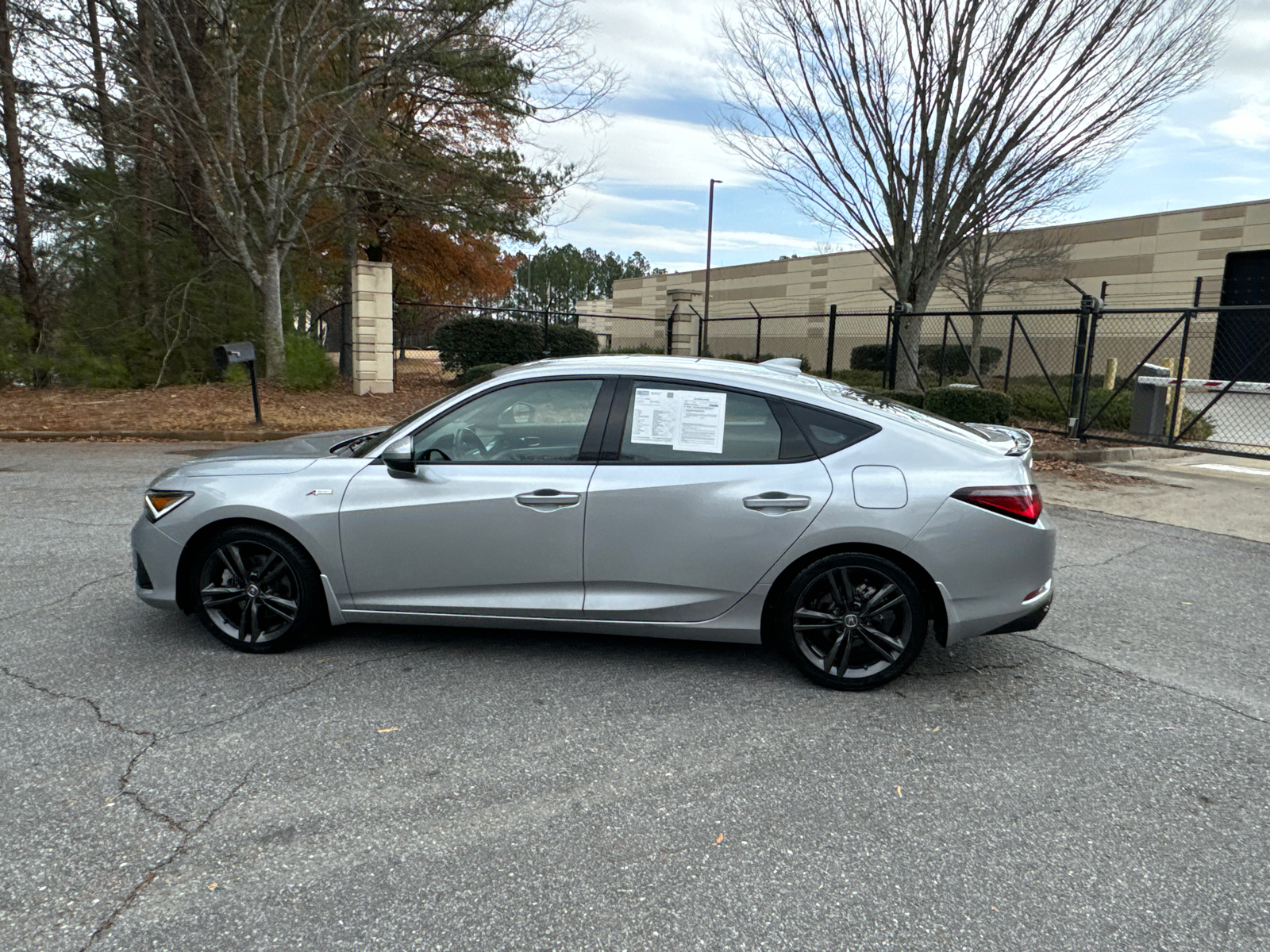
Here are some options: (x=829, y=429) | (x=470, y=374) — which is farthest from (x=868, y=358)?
(x=829, y=429)

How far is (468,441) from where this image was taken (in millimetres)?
4152

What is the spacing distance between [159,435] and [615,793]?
454 inches

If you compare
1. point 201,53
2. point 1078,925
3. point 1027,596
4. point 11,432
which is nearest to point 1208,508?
point 1027,596

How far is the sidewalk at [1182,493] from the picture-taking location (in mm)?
8086

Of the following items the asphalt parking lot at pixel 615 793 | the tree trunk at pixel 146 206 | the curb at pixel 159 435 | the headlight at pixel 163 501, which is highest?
the tree trunk at pixel 146 206

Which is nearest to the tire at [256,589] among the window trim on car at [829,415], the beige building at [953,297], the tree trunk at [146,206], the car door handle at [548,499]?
Result: the car door handle at [548,499]

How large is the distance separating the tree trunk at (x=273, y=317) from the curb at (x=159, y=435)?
3.95 m

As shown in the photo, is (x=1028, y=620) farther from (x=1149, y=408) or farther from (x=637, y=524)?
(x=1149, y=408)

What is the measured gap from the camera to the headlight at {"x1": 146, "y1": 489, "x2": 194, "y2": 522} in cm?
416

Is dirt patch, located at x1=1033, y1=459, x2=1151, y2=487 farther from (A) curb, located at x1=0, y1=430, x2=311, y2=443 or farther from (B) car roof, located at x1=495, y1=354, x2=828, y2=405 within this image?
(A) curb, located at x1=0, y1=430, x2=311, y2=443

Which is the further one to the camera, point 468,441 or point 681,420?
point 468,441

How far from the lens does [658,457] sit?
156 inches

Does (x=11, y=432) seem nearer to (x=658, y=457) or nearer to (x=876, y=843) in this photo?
(x=658, y=457)

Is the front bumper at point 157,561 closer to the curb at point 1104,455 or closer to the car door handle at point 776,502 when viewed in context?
the car door handle at point 776,502
